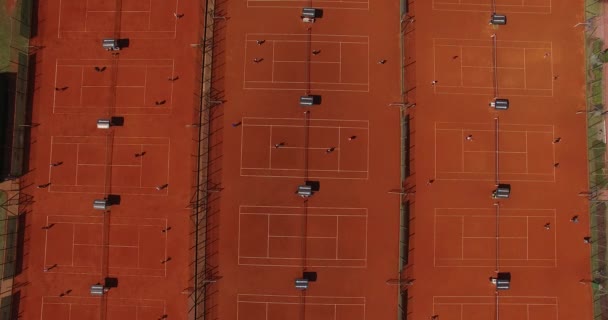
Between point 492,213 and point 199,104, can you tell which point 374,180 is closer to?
point 492,213

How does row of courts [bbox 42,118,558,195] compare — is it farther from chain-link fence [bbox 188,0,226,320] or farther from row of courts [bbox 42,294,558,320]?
row of courts [bbox 42,294,558,320]

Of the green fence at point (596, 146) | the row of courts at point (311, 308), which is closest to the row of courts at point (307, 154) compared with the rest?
the green fence at point (596, 146)

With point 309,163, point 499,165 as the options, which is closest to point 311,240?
point 309,163

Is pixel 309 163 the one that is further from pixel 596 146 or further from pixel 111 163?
pixel 596 146

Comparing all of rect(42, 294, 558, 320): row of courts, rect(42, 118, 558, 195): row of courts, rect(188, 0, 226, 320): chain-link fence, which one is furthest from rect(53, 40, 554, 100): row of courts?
rect(42, 294, 558, 320): row of courts

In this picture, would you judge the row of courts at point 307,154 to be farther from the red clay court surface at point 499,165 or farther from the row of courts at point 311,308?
the row of courts at point 311,308
